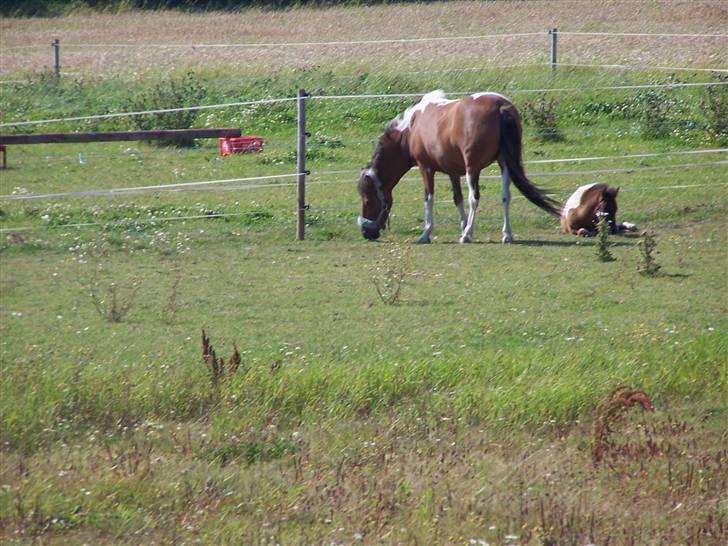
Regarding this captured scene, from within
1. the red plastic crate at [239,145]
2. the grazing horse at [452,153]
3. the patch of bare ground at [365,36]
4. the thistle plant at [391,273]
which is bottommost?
the thistle plant at [391,273]

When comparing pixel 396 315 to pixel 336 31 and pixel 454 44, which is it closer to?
pixel 454 44

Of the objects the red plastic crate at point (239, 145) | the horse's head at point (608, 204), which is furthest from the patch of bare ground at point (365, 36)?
the horse's head at point (608, 204)

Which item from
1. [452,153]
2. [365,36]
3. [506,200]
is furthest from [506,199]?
[365,36]

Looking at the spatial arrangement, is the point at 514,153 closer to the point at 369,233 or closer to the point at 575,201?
the point at 575,201

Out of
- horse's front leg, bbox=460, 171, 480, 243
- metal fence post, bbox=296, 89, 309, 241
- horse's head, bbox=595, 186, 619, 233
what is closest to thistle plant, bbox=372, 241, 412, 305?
horse's front leg, bbox=460, 171, 480, 243

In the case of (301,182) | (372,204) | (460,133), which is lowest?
(372,204)

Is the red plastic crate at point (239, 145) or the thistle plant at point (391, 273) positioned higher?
the red plastic crate at point (239, 145)

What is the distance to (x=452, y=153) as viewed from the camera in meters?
13.0

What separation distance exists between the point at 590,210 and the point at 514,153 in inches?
44.3

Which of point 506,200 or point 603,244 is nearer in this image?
point 603,244

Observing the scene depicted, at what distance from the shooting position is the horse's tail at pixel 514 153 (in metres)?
12.4

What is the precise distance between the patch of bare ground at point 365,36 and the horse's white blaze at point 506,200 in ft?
38.3

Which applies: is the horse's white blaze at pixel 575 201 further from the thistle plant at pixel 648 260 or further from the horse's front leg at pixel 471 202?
the thistle plant at pixel 648 260

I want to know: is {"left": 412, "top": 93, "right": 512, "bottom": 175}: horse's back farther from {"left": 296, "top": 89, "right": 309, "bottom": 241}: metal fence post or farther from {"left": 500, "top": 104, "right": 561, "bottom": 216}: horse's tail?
{"left": 296, "top": 89, "right": 309, "bottom": 241}: metal fence post
